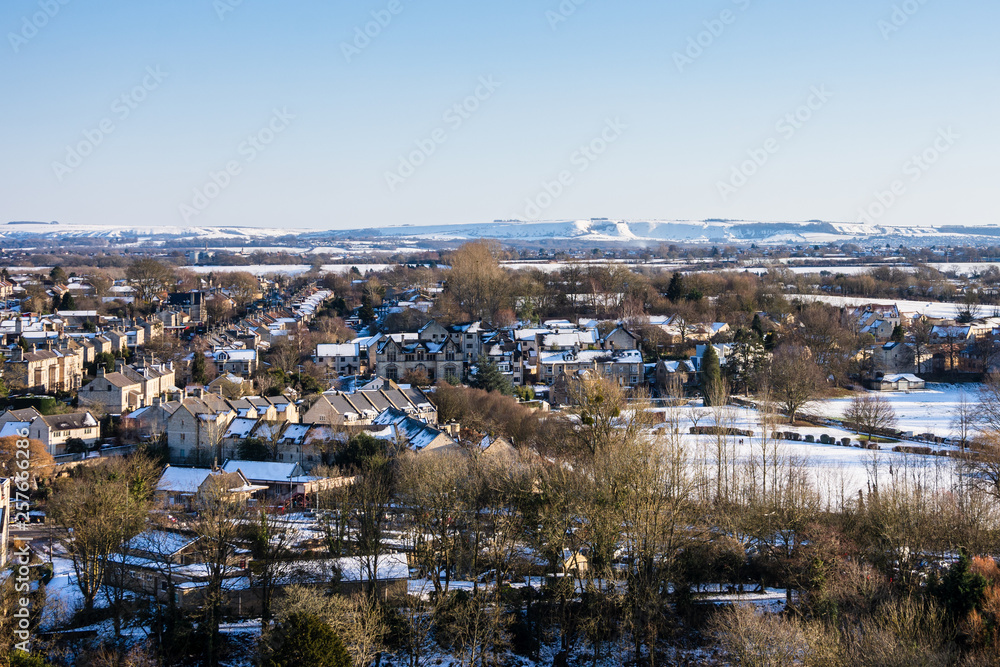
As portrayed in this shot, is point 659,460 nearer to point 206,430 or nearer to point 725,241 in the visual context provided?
point 206,430

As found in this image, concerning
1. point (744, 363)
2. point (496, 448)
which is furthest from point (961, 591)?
point (744, 363)

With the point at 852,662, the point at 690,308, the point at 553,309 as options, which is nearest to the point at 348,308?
the point at 553,309

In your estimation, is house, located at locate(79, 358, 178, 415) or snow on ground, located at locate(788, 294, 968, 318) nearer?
house, located at locate(79, 358, 178, 415)

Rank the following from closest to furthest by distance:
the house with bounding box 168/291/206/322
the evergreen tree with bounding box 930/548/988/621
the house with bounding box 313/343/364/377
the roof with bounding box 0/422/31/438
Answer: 1. the evergreen tree with bounding box 930/548/988/621
2. the roof with bounding box 0/422/31/438
3. the house with bounding box 313/343/364/377
4. the house with bounding box 168/291/206/322

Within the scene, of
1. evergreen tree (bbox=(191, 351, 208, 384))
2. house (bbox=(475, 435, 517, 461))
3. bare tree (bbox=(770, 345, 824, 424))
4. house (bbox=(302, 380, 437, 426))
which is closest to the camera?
house (bbox=(475, 435, 517, 461))

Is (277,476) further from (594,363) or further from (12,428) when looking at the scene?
(594,363)

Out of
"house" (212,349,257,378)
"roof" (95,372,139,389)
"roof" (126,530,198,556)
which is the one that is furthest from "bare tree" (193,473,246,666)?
"house" (212,349,257,378)

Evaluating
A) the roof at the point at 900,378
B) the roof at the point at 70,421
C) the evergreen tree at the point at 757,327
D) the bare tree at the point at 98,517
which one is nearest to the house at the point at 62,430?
the roof at the point at 70,421

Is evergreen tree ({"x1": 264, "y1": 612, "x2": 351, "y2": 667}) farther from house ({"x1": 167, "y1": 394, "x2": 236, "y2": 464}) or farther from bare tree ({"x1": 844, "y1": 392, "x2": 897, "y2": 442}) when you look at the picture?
bare tree ({"x1": 844, "y1": 392, "x2": 897, "y2": 442})
